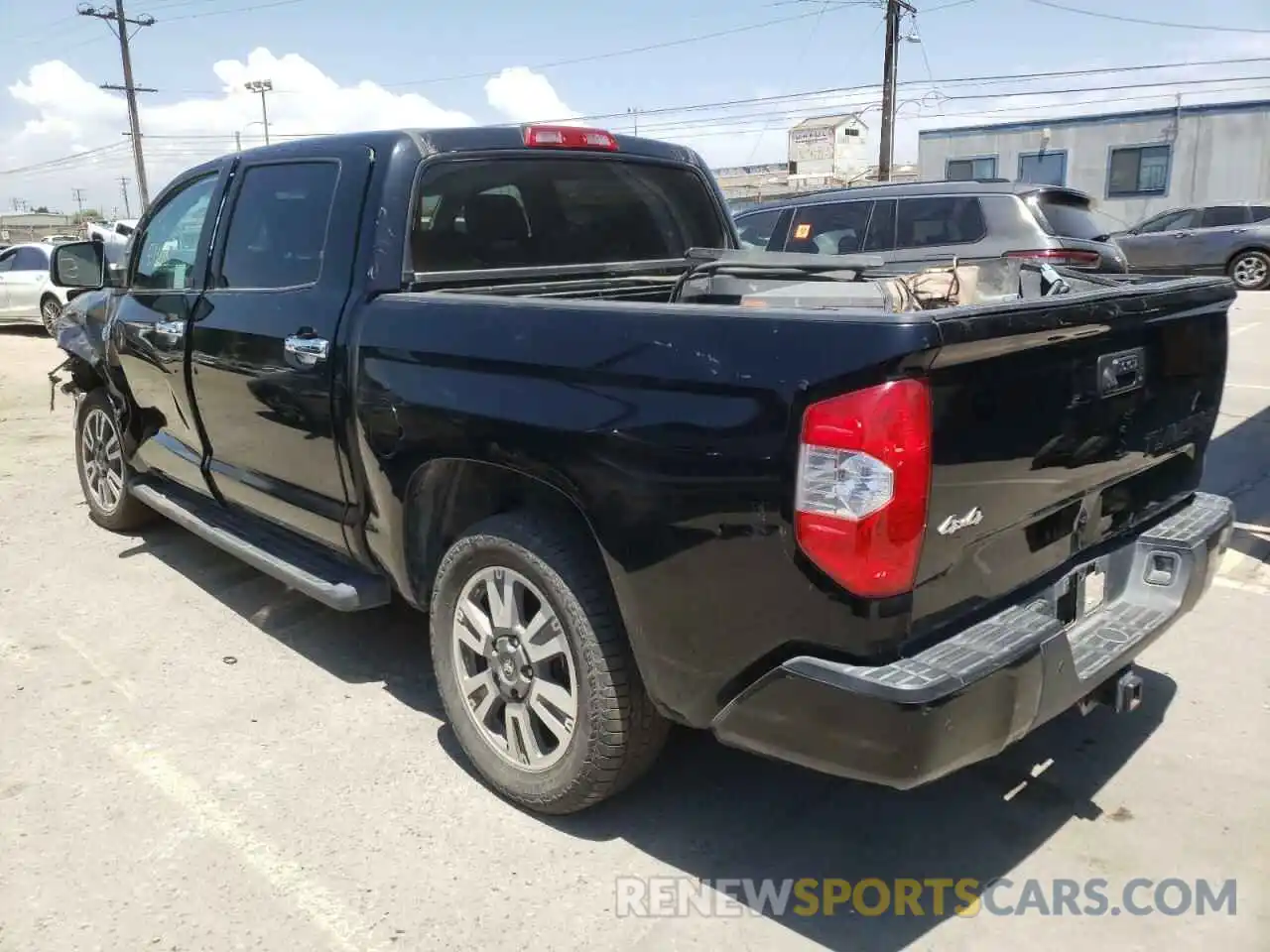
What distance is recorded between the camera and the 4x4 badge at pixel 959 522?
215cm

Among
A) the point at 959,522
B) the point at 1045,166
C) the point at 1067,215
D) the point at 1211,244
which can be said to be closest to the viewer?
the point at 959,522

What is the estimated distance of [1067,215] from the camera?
9445 millimetres

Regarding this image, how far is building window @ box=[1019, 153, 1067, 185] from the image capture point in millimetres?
26750

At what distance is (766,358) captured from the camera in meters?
2.11

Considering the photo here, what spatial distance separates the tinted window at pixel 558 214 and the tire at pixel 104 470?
2.82 metres

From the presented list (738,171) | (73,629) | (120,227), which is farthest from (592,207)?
(738,171)

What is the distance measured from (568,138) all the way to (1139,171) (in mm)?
26748

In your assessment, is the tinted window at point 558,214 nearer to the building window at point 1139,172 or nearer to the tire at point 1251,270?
the tire at point 1251,270

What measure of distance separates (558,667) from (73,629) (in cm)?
270

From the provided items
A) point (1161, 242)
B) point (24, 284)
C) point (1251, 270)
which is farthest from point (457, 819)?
point (1251, 270)

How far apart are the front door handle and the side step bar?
2.48 ft

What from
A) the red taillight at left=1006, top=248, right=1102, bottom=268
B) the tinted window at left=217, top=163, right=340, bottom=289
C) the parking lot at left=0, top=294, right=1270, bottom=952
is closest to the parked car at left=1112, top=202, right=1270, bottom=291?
the red taillight at left=1006, top=248, right=1102, bottom=268

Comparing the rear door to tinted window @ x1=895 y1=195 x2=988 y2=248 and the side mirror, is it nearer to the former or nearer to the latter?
tinted window @ x1=895 y1=195 x2=988 y2=248

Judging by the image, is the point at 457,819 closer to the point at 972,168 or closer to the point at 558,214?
the point at 558,214
